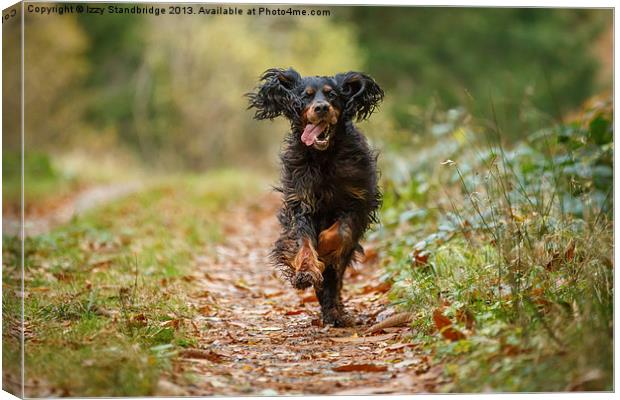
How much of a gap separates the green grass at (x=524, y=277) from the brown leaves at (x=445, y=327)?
0.12ft

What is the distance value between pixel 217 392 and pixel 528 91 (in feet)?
11.5

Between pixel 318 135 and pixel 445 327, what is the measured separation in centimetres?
173

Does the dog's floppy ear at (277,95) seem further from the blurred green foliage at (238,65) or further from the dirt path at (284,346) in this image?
the blurred green foliage at (238,65)

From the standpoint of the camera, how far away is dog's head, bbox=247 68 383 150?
5469 mm

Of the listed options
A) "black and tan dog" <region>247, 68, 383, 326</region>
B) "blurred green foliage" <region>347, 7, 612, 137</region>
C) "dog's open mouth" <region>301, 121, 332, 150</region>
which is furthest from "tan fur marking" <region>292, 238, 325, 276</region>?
"blurred green foliage" <region>347, 7, 612, 137</region>

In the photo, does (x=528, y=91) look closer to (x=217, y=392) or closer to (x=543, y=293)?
(x=543, y=293)

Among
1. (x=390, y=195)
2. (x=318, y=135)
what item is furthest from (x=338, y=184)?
(x=390, y=195)

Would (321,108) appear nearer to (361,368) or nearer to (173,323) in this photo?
(173,323)

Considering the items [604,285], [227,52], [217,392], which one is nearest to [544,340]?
[604,285]

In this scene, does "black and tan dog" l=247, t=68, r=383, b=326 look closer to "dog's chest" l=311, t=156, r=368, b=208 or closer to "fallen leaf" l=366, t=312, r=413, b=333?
"dog's chest" l=311, t=156, r=368, b=208

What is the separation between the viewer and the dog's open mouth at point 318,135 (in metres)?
→ 5.45

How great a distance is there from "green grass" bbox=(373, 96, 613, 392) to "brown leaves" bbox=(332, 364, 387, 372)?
30cm

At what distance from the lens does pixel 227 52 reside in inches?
833

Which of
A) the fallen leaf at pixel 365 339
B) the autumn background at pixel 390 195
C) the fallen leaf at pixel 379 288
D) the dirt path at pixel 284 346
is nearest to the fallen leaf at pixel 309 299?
the dirt path at pixel 284 346
